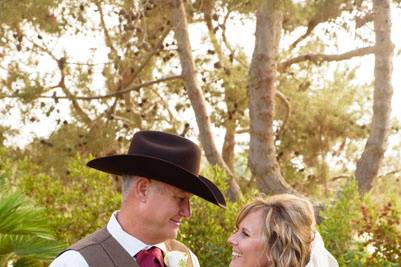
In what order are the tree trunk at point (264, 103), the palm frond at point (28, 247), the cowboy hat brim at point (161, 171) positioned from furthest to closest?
the tree trunk at point (264, 103), the palm frond at point (28, 247), the cowboy hat brim at point (161, 171)

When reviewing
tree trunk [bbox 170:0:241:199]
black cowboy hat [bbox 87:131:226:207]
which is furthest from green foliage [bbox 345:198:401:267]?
tree trunk [bbox 170:0:241:199]

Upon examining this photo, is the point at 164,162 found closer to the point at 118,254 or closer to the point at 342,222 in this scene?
the point at 118,254

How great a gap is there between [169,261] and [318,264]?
2.75ft

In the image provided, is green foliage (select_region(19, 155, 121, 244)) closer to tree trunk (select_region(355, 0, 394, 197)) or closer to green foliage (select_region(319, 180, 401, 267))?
green foliage (select_region(319, 180, 401, 267))

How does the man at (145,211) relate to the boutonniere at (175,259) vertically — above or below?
above

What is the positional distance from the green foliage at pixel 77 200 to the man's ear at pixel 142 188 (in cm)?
506

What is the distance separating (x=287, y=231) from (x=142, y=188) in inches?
27.7

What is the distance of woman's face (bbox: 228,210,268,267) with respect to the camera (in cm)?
388

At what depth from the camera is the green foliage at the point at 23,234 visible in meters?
6.77

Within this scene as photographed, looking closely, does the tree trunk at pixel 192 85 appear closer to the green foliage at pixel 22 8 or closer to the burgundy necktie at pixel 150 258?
the green foliage at pixel 22 8

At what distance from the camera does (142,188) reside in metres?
3.63

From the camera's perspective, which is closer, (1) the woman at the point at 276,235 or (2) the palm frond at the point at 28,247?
(1) the woman at the point at 276,235

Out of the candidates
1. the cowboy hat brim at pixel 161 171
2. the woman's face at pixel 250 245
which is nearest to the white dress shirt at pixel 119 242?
the cowboy hat brim at pixel 161 171

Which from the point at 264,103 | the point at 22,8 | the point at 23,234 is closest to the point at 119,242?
the point at 23,234
